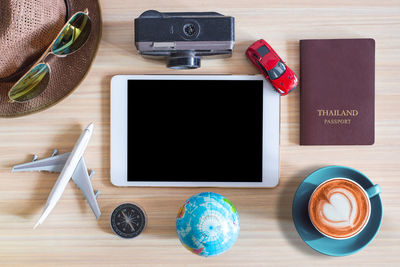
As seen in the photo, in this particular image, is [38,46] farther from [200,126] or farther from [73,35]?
[200,126]

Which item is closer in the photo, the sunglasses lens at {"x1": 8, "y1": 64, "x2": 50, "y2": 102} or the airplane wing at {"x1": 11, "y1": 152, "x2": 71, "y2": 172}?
the sunglasses lens at {"x1": 8, "y1": 64, "x2": 50, "y2": 102}

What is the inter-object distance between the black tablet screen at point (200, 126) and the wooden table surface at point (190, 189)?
4 cm

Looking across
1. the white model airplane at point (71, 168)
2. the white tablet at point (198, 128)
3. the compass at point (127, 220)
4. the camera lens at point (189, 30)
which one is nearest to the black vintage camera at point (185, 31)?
the camera lens at point (189, 30)

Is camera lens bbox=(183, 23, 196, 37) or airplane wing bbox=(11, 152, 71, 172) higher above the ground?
camera lens bbox=(183, 23, 196, 37)

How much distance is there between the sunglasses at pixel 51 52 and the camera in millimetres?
598

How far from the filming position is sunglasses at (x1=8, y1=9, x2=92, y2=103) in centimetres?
60

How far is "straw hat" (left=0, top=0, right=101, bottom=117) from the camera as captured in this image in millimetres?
564

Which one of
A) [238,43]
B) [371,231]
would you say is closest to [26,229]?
[238,43]

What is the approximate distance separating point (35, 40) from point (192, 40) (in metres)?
0.28

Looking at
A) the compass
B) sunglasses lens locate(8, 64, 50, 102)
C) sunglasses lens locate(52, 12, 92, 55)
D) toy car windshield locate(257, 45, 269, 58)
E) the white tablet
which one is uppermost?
sunglasses lens locate(52, 12, 92, 55)

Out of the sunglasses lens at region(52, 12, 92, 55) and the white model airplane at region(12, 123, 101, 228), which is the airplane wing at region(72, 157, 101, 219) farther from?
the sunglasses lens at region(52, 12, 92, 55)

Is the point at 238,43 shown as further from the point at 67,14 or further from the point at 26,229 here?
the point at 26,229

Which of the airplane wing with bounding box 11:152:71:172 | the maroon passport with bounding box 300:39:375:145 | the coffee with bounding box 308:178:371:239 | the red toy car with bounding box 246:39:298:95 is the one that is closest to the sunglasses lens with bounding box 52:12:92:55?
the airplane wing with bounding box 11:152:71:172

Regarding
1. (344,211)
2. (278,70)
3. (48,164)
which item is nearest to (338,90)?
(278,70)
